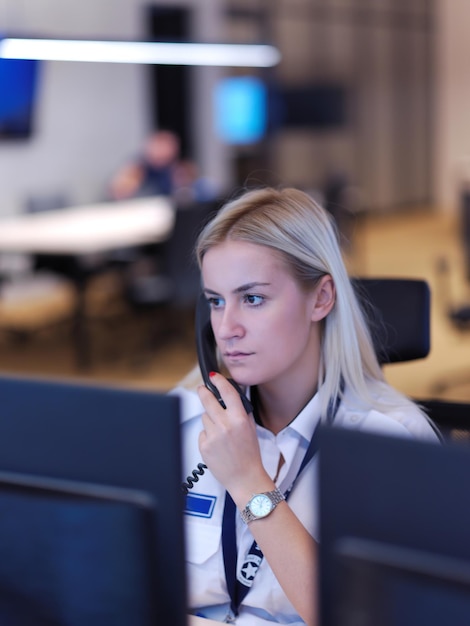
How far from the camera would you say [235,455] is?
120 centimetres

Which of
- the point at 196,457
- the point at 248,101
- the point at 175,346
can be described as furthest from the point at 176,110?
the point at 196,457

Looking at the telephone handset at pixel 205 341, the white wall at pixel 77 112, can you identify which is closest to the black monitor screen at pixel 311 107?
the white wall at pixel 77 112

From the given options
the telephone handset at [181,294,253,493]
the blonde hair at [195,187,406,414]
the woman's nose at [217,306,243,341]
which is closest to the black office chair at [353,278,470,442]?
the blonde hair at [195,187,406,414]

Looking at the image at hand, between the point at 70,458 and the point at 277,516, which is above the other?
the point at 70,458

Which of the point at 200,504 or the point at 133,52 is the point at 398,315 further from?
the point at 133,52

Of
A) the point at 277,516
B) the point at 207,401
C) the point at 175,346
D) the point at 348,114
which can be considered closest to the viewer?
the point at 277,516

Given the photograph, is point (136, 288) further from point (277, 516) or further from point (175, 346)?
point (277, 516)

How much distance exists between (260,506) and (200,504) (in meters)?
0.27

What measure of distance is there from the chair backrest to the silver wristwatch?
0.66 meters

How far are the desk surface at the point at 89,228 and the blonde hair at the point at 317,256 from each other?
12.5 feet

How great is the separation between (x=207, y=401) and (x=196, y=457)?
22 centimetres

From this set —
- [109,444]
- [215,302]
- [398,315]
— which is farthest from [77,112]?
[109,444]

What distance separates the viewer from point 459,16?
41.5 ft

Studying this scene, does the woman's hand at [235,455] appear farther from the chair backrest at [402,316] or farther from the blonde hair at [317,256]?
the chair backrest at [402,316]
